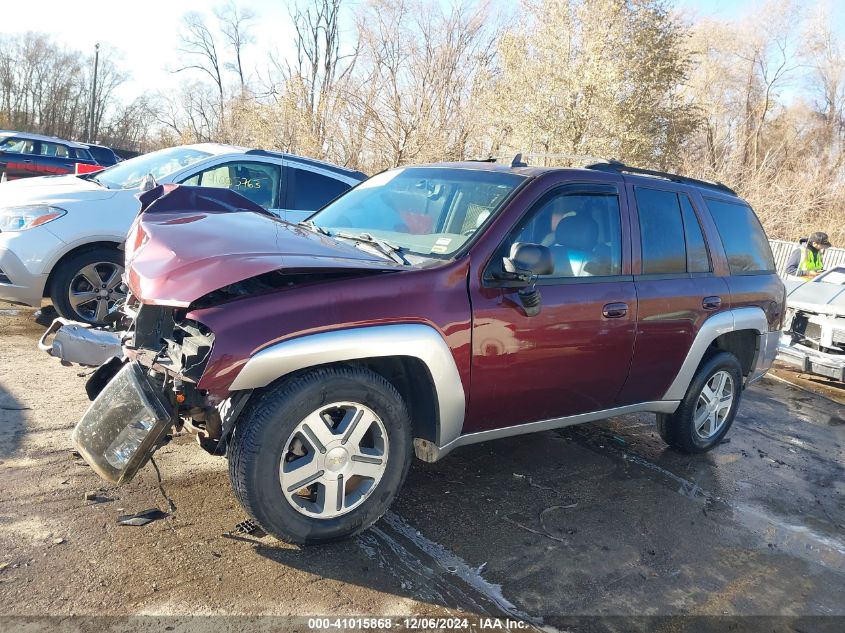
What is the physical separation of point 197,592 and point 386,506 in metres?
0.92

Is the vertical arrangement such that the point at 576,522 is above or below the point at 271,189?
below

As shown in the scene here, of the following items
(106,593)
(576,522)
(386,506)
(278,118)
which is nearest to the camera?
(106,593)

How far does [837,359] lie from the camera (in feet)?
24.4

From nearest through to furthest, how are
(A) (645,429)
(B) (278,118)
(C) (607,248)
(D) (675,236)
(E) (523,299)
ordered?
(E) (523,299)
(C) (607,248)
(D) (675,236)
(A) (645,429)
(B) (278,118)

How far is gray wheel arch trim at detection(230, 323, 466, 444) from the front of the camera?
2.76 metres

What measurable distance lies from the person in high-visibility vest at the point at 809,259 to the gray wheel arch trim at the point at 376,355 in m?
7.94

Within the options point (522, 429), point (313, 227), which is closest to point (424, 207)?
point (313, 227)

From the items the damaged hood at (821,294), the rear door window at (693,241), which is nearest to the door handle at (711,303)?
the rear door window at (693,241)

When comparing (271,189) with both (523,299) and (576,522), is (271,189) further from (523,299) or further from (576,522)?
(576,522)

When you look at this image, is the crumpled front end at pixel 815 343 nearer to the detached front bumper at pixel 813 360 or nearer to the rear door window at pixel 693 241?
the detached front bumper at pixel 813 360

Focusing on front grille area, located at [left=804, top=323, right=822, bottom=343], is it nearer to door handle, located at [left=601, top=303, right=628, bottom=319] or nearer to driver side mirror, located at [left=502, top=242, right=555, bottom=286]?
door handle, located at [left=601, top=303, right=628, bottom=319]

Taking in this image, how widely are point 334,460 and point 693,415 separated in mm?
2953

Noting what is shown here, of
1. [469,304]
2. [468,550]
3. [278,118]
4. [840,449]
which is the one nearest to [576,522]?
[468,550]

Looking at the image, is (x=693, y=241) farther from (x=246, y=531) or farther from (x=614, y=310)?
(x=246, y=531)
